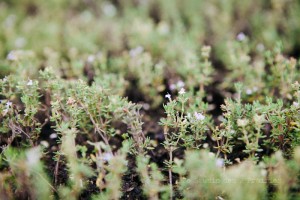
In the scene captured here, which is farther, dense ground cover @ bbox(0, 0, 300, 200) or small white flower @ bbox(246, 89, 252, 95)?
small white flower @ bbox(246, 89, 252, 95)

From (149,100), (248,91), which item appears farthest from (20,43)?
(248,91)

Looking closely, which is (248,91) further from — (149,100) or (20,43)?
(20,43)

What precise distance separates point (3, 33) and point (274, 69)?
294 centimetres

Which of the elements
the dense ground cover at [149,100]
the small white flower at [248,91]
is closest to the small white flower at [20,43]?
the dense ground cover at [149,100]

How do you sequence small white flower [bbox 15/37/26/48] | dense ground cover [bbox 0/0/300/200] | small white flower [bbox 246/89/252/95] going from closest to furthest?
dense ground cover [bbox 0/0/300/200], small white flower [bbox 246/89/252/95], small white flower [bbox 15/37/26/48]

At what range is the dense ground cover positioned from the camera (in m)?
1.95

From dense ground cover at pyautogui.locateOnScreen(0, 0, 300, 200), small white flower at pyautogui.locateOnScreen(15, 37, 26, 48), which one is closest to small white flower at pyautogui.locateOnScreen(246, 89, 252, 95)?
dense ground cover at pyautogui.locateOnScreen(0, 0, 300, 200)

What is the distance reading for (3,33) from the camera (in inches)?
149

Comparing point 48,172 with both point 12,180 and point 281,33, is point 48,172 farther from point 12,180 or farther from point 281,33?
point 281,33

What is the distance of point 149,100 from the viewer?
311 centimetres

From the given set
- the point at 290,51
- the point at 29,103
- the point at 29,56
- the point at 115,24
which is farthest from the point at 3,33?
the point at 290,51

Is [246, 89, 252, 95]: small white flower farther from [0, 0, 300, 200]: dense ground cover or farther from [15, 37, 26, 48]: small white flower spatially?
[15, 37, 26, 48]: small white flower

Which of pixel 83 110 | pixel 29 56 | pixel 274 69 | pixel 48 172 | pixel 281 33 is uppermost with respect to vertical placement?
pixel 281 33

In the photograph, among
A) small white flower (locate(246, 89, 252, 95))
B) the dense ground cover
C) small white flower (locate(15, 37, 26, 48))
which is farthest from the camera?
small white flower (locate(15, 37, 26, 48))
